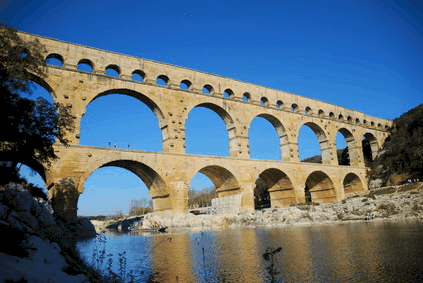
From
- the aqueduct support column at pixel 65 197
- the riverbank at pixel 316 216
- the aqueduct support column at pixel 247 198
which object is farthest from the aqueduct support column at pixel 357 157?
the aqueduct support column at pixel 65 197

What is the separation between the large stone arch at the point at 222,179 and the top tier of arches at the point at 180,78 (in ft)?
20.0

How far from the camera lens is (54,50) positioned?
1889 centimetres

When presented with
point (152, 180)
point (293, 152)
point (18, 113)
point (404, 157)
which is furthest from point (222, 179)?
point (404, 157)

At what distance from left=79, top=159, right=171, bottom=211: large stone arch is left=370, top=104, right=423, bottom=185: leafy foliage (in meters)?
22.1

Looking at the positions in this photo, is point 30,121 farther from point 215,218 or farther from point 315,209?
point 315,209

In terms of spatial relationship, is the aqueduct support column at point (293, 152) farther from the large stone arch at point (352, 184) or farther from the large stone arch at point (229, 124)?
the large stone arch at point (352, 184)

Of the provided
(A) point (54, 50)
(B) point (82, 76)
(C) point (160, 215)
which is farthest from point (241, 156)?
(A) point (54, 50)

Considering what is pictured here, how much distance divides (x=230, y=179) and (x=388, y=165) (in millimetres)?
18703

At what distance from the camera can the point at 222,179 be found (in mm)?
24828

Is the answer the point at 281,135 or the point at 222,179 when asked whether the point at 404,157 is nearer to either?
the point at 281,135

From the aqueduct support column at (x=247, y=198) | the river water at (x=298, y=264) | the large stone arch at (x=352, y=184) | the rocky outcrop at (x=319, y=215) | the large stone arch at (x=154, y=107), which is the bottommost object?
the river water at (x=298, y=264)

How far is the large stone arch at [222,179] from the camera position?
2358cm

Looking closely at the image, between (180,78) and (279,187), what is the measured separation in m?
13.5

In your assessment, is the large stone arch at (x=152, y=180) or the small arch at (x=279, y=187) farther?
the small arch at (x=279, y=187)
